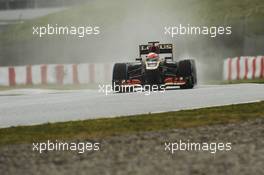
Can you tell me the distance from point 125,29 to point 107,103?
90.1 feet

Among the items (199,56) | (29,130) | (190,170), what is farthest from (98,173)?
(199,56)

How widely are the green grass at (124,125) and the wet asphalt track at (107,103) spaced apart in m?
0.84

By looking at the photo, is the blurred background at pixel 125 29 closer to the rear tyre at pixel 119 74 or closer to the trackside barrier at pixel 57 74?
the trackside barrier at pixel 57 74

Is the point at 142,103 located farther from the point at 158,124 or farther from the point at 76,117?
the point at 158,124

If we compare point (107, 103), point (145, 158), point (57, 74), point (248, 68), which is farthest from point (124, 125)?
point (248, 68)

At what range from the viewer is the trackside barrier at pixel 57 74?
3044 centimetres

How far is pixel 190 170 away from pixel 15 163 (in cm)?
268

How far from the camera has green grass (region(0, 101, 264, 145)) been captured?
12.9 meters

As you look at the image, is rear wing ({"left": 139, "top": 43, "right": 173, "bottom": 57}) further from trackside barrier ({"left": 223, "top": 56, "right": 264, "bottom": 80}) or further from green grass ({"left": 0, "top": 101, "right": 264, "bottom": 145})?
trackside barrier ({"left": 223, "top": 56, "right": 264, "bottom": 80})

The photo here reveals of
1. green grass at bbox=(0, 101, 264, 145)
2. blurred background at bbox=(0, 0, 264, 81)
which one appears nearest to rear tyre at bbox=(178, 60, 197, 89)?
green grass at bbox=(0, 101, 264, 145)

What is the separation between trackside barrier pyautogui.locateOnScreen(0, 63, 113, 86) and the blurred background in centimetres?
531

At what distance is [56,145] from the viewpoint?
11.8 m

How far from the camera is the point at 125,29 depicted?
45438mm

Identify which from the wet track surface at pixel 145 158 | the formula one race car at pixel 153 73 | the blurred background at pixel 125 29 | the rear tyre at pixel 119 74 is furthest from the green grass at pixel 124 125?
the blurred background at pixel 125 29
